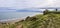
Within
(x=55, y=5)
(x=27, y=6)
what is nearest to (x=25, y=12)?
(x=27, y=6)

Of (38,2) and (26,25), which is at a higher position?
(38,2)

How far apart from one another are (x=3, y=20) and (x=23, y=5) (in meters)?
0.43

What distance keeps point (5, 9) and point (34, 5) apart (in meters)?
0.51

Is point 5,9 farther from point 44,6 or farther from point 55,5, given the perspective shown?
point 55,5

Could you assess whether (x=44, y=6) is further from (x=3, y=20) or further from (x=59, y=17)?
(x=3, y=20)

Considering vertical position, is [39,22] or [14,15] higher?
[14,15]

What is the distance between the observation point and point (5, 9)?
9.71 feet

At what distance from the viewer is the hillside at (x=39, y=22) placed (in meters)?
2.90

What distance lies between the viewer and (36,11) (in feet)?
9.67

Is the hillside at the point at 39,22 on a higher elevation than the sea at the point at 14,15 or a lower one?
lower

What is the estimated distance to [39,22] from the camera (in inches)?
115

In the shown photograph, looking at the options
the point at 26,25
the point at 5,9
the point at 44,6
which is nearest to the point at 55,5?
the point at 44,6

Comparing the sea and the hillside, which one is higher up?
the sea

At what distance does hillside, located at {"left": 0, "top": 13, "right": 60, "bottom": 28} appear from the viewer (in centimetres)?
290
